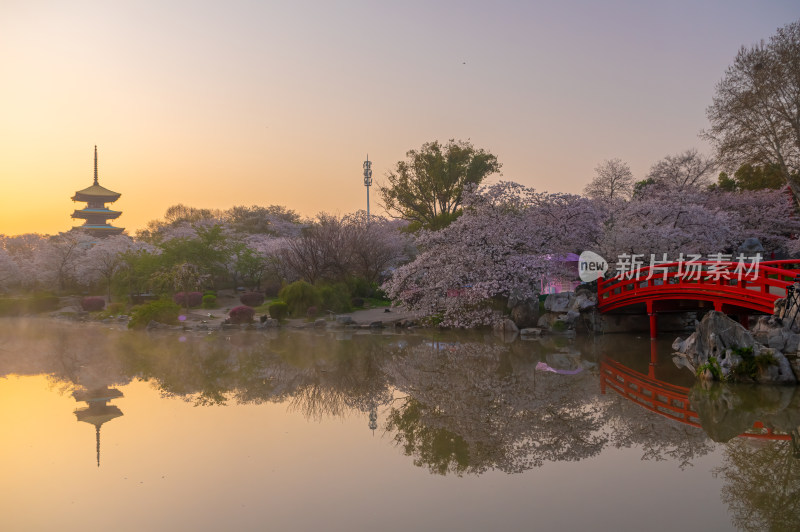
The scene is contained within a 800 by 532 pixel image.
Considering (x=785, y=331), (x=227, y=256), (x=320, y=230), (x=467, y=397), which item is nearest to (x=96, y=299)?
(x=227, y=256)

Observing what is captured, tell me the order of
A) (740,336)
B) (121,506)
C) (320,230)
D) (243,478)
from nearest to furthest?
1. (121,506)
2. (243,478)
3. (740,336)
4. (320,230)

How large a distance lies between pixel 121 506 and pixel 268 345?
15.7 metres

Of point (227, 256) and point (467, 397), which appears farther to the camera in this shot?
point (227, 256)

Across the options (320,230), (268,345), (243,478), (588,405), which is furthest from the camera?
(320,230)

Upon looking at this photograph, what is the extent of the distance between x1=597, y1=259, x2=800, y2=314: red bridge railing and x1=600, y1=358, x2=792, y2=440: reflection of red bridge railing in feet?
13.0

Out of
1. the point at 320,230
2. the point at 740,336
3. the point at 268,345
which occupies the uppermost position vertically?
the point at 320,230

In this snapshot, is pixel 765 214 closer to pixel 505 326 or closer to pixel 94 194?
pixel 505 326

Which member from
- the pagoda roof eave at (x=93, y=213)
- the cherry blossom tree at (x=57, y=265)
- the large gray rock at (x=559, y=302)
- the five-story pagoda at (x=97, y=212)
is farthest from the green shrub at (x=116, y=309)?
the pagoda roof eave at (x=93, y=213)

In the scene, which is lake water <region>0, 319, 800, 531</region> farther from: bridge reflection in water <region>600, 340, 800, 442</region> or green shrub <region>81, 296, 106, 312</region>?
green shrub <region>81, 296, 106, 312</region>

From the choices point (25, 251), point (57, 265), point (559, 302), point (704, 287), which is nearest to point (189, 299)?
point (57, 265)

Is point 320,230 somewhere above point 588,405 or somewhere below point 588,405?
above

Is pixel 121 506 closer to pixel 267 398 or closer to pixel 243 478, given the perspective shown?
pixel 243 478

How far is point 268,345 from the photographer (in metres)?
Result: 23.0

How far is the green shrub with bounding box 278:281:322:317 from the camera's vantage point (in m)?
30.7
